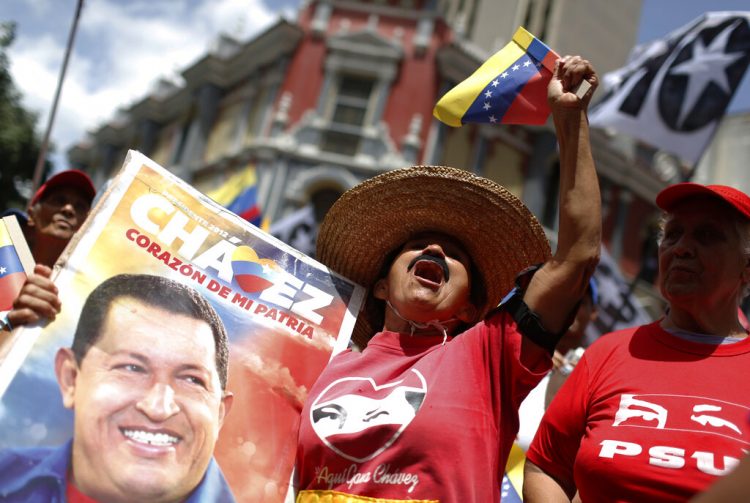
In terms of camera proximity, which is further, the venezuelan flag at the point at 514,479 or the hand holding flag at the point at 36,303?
the venezuelan flag at the point at 514,479

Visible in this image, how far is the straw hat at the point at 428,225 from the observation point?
2311mm

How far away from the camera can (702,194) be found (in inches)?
83.6

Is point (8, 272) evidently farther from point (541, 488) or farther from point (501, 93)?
point (541, 488)

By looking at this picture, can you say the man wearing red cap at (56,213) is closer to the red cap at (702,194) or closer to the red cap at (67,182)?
the red cap at (67,182)

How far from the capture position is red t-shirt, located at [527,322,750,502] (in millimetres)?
1762

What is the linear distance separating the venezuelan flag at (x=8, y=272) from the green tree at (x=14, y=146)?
17614mm

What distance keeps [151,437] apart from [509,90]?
1401 mm

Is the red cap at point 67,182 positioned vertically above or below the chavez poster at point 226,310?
above

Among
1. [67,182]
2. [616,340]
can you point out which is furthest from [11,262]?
[616,340]

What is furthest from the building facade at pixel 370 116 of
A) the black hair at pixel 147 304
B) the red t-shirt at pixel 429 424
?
the black hair at pixel 147 304

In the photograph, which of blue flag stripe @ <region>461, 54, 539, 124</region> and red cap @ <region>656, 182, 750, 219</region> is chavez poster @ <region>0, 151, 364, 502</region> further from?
red cap @ <region>656, 182, 750, 219</region>

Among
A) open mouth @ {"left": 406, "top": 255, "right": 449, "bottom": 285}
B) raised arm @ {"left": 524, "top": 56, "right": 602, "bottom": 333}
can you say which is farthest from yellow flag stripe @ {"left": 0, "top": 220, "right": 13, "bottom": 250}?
raised arm @ {"left": 524, "top": 56, "right": 602, "bottom": 333}

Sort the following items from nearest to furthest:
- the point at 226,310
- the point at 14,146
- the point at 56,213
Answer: the point at 226,310
the point at 56,213
the point at 14,146

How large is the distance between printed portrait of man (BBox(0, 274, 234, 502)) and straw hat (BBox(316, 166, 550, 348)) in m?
0.73
